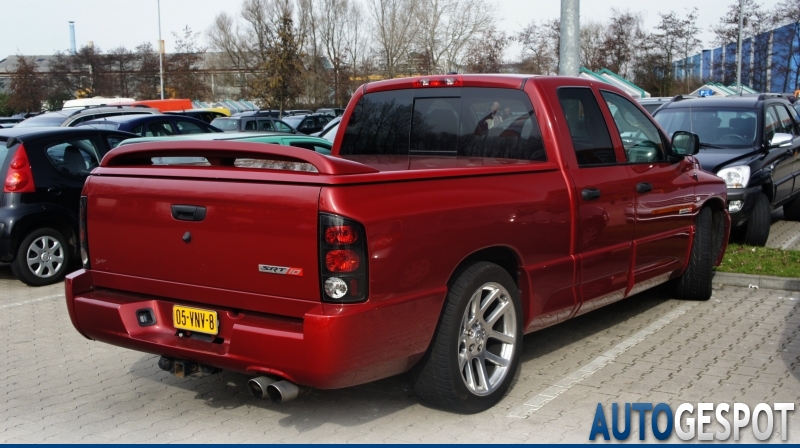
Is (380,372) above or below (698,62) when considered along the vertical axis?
below

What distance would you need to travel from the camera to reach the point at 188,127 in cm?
1628

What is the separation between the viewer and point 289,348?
162 inches

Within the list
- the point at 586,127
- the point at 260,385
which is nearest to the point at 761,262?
the point at 586,127

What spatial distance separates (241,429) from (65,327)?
329cm

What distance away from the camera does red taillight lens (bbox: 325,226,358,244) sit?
4027 mm

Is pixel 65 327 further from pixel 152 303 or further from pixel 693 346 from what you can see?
pixel 693 346

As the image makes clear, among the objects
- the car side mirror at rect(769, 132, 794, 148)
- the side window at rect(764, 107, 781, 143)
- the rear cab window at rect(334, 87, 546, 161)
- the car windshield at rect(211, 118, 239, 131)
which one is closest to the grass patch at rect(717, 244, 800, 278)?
the car side mirror at rect(769, 132, 794, 148)

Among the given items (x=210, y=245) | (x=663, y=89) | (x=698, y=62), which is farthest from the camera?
(x=698, y=62)

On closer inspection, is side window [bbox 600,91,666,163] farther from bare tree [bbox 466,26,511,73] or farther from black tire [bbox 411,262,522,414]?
bare tree [bbox 466,26,511,73]

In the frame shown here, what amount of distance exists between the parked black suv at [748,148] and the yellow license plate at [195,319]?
24.1 ft

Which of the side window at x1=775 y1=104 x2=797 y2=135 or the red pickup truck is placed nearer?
the red pickup truck

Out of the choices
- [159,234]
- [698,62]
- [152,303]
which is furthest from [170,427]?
[698,62]

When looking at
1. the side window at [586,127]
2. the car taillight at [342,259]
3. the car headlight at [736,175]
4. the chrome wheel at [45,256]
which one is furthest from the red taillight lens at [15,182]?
the car headlight at [736,175]

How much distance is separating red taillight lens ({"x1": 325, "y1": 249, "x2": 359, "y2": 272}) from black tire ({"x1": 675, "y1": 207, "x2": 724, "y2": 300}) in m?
4.33
